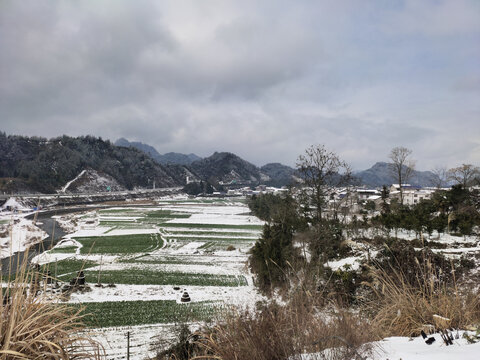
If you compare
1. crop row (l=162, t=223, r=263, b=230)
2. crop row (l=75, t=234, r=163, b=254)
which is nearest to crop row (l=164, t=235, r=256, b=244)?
crop row (l=75, t=234, r=163, b=254)

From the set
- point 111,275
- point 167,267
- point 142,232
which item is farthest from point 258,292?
point 142,232

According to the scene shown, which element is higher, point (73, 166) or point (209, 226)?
point (73, 166)

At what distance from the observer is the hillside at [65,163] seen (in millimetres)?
119812

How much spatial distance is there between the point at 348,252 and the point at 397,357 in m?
17.9

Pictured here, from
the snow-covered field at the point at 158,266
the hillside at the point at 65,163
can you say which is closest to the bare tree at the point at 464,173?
the snow-covered field at the point at 158,266

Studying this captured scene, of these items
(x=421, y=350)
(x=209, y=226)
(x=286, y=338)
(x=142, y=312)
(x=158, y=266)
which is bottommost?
(x=209, y=226)

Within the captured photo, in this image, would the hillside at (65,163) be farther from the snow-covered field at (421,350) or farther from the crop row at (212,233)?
the snow-covered field at (421,350)

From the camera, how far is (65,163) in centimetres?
14225

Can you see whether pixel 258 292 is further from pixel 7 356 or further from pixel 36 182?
pixel 36 182

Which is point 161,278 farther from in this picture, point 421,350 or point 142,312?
point 421,350

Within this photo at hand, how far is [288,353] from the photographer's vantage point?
263cm

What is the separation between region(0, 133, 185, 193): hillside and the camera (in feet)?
393

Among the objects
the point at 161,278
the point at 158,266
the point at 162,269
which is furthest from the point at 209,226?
the point at 161,278

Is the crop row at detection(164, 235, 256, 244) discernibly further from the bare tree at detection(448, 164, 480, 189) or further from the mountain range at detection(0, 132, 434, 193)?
the mountain range at detection(0, 132, 434, 193)
